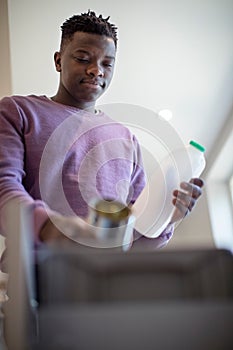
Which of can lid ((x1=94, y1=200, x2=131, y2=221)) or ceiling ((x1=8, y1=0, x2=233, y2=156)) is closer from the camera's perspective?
can lid ((x1=94, y1=200, x2=131, y2=221))

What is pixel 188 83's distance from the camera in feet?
7.86

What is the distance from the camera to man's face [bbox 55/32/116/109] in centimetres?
77

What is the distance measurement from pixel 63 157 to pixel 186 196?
0.20 metres

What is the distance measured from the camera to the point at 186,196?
63 cm

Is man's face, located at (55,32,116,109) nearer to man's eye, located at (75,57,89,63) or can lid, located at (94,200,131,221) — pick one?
man's eye, located at (75,57,89,63)

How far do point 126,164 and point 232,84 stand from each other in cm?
185

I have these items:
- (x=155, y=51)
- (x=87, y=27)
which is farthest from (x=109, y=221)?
(x=155, y=51)

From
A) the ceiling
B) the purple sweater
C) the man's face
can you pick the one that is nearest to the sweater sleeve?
the purple sweater

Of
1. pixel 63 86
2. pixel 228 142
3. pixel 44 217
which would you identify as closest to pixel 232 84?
pixel 228 142

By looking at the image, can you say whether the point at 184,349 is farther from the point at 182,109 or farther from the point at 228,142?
the point at 228,142

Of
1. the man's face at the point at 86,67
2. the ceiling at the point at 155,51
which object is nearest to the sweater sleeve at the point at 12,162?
the man's face at the point at 86,67

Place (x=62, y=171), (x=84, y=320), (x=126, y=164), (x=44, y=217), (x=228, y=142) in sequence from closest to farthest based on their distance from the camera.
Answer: (x=84, y=320)
(x=44, y=217)
(x=62, y=171)
(x=126, y=164)
(x=228, y=142)

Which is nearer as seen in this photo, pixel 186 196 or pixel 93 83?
pixel 186 196

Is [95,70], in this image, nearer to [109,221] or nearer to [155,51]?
[109,221]
